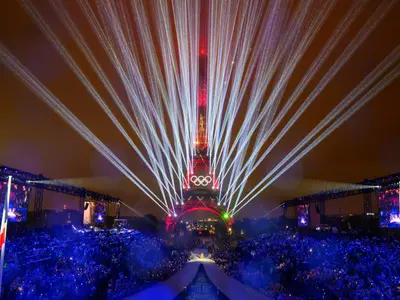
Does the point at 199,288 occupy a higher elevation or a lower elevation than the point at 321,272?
lower

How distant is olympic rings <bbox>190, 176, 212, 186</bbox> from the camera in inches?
3824

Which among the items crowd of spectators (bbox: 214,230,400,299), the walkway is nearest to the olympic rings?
crowd of spectators (bbox: 214,230,400,299)

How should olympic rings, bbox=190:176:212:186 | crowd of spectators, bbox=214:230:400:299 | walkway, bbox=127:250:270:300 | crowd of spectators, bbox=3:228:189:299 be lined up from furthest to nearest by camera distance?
1. olympic rings, bbox=190:176:212:186
2. walkway, bbox=127:250:270:300
3. crowd of spectators, bbox=214:230:400:299
4. crowd of spectators, bbox=3:228:189:299

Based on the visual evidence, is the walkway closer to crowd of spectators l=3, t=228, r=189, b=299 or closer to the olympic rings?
crowd of spectators l=3, t=228, r=189, b=299

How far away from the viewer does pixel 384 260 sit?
1431 centimetres

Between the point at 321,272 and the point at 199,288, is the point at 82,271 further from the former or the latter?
the point at 321,272

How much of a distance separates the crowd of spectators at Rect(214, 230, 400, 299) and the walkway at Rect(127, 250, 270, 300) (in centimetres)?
67

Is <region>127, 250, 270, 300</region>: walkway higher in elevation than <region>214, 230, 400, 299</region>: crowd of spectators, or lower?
lower

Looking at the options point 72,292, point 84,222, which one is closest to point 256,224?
point 84,222

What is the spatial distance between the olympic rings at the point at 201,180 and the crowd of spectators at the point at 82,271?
75.7 meters

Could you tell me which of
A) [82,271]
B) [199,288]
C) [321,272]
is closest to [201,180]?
[199,288]

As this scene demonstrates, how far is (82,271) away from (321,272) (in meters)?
7.44

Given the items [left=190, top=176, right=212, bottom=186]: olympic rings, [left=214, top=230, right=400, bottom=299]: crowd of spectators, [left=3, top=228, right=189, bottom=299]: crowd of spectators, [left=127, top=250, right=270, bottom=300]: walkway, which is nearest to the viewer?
[left=3, top=228, right=189, bottom=299]: crowd of spectators

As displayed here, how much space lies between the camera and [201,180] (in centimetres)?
9800
